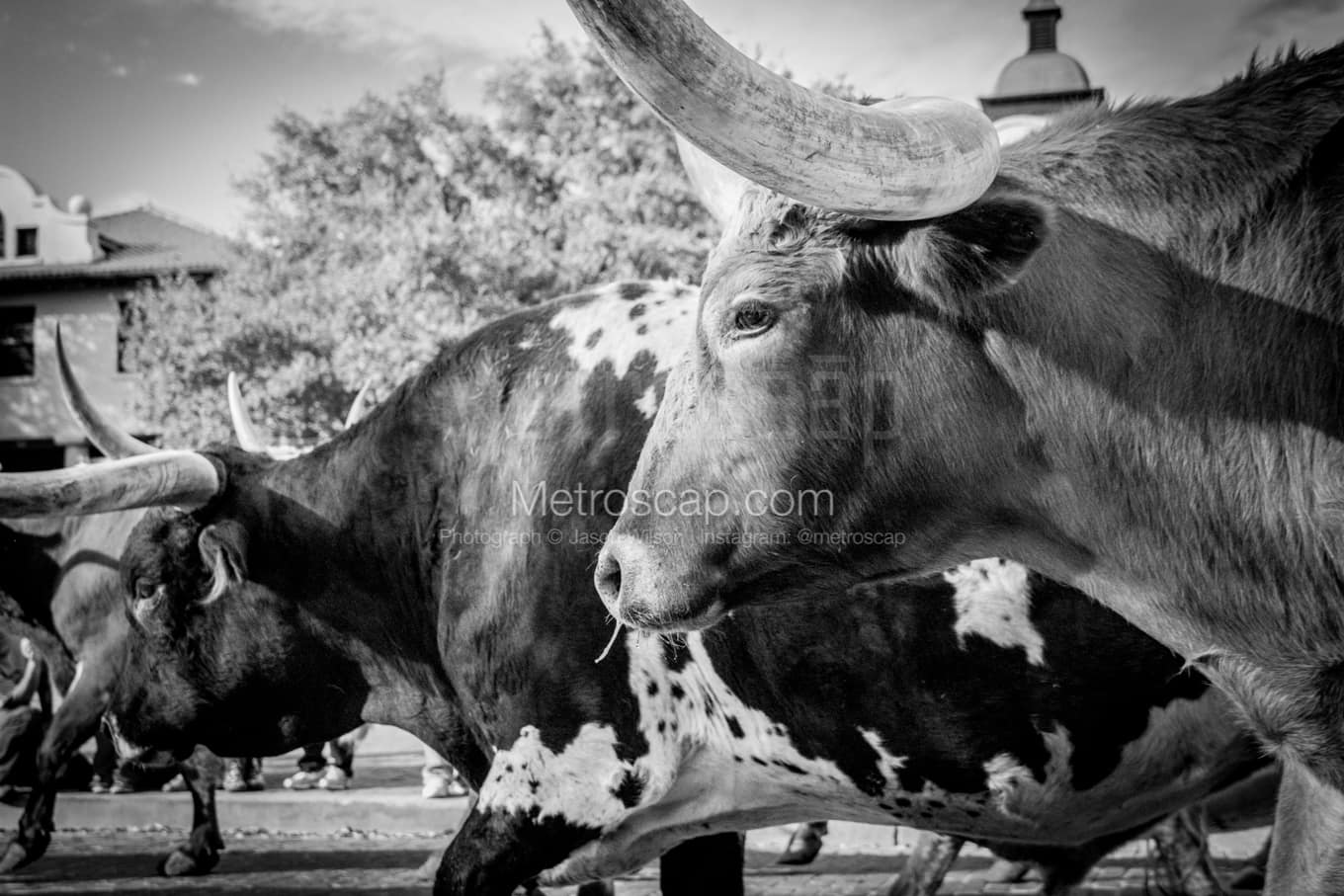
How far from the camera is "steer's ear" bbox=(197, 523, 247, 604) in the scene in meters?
4.25

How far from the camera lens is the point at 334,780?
1032 cm

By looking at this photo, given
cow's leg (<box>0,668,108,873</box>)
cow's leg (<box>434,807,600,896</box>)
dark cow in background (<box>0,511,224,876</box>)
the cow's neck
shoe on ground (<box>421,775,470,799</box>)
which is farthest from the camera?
shoe on ground (<box>421,775,470,799</box>)

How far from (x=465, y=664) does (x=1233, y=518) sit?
91.2 inches

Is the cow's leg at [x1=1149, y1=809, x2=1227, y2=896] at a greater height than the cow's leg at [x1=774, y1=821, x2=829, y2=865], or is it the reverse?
the cow's leg at [x1=1149, y1=809, x2=1227, y2=896]

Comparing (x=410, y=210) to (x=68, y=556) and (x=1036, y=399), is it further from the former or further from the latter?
(x=1036, y=399)

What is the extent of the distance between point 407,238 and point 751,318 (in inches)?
731

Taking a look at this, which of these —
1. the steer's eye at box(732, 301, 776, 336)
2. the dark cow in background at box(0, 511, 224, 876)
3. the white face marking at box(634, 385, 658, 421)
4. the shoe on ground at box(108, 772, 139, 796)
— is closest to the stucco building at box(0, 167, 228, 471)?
the shoe on ground at box(108, 772, 139, 796)

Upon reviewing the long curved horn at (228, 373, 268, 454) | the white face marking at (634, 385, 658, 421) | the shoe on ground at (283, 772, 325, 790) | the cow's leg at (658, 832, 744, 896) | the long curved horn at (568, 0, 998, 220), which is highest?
the long curved horn at (568, 0, 998, 220)

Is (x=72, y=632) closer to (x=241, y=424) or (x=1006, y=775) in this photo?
(x=241, y=424)

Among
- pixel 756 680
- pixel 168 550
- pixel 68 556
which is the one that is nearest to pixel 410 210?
pixel 68 556

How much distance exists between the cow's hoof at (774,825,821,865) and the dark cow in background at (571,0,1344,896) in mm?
5389

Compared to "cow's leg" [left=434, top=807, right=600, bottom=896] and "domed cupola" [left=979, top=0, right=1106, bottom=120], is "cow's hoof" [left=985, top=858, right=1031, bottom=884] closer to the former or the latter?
"cow's leg" [left=434, top=807, right=600, bottom=896]

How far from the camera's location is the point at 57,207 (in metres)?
38.1

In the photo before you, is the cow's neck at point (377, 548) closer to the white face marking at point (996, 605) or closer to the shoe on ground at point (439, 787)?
the white face marking at point (996, 605)
